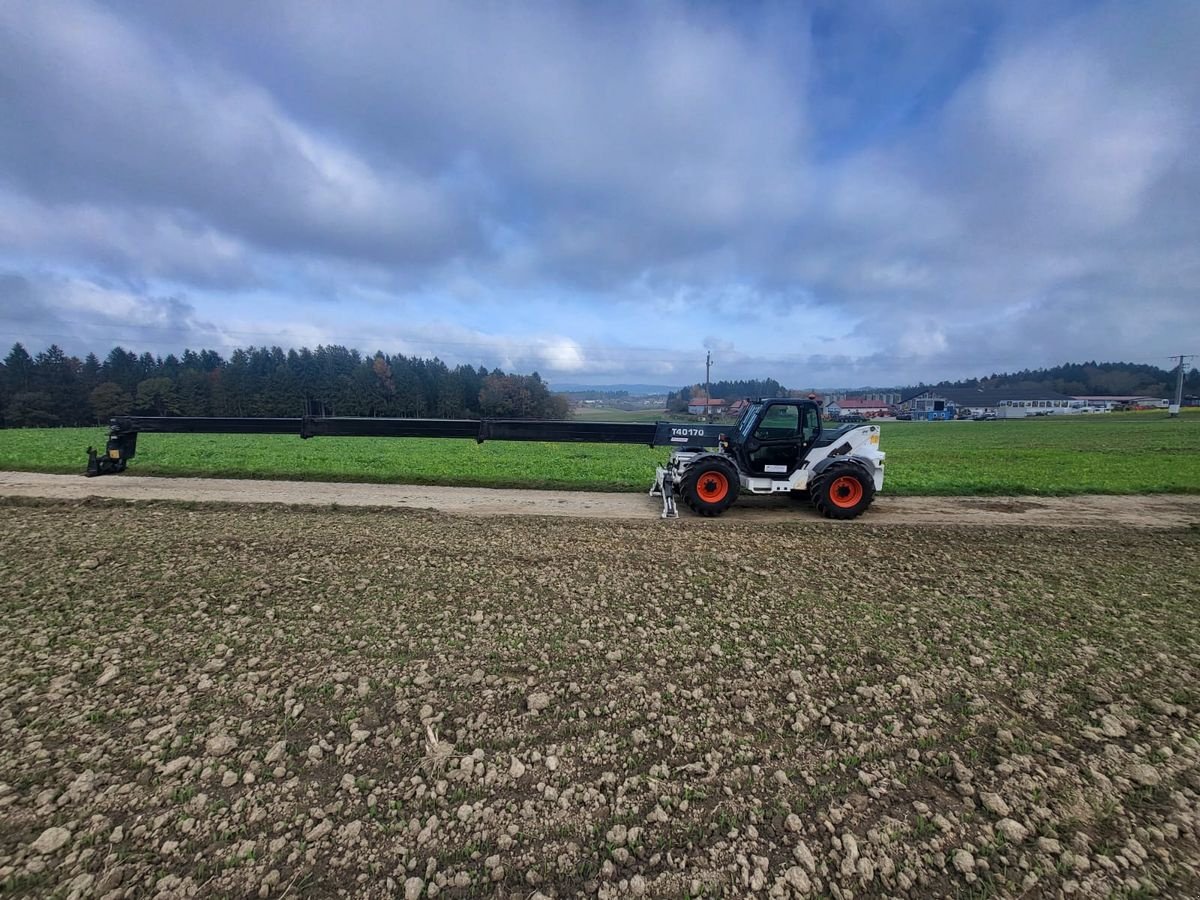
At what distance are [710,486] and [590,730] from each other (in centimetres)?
692

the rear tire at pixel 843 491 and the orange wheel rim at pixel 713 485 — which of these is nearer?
the rear tire at pixel 843 491

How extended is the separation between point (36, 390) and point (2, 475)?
6695 centimetres

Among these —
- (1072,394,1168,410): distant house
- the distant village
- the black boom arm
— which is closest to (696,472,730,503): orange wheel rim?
the black boom arm

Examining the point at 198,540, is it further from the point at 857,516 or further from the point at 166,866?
the point at 857,516

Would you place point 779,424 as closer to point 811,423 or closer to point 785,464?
point 811,423

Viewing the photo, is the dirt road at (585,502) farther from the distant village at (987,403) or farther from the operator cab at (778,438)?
the distant village at (987,403)

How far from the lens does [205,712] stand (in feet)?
11.7

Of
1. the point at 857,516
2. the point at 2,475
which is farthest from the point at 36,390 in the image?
the point at 857,516

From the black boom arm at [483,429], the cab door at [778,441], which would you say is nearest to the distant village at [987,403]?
the black boom arm at [483,429]

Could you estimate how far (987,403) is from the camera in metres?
103

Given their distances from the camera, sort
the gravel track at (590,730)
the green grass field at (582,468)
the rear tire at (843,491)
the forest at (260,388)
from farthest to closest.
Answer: the forest at (260,388) → the green grass field at (582,468) → the rear tire at (843,491) → the gravel track at (590,730)

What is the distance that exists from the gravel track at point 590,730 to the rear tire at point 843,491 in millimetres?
3219

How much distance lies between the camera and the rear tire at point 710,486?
9.77 metres

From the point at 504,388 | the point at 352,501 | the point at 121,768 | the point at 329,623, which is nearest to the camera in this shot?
the point at 121,768
